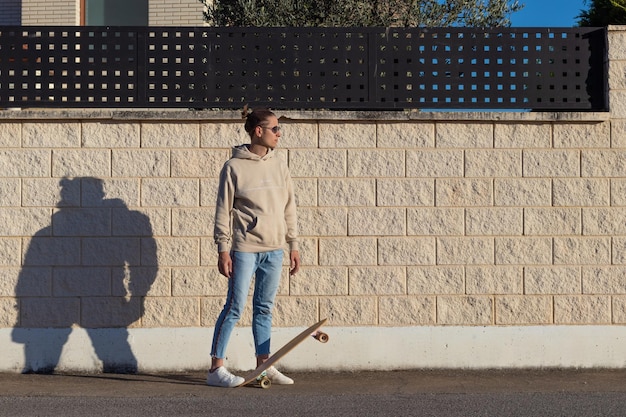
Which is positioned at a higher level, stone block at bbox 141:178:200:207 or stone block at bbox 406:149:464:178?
stone block at bbox 406:149:464:178

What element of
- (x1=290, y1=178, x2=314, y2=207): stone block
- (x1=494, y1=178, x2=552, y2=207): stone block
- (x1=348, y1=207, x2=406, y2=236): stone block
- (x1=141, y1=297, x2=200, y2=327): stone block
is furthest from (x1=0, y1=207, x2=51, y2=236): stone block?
(x1=494, y1=178, x2=552, y2=207): stone block

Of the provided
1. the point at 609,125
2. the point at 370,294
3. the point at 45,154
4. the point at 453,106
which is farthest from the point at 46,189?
the point at 609,125

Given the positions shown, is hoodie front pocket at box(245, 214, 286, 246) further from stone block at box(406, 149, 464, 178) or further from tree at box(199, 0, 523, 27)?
tree at box(199, 0, 523, 27)

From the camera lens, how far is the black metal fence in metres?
7.65

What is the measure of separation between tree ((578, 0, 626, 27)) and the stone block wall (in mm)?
11003

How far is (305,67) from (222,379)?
8.71ft

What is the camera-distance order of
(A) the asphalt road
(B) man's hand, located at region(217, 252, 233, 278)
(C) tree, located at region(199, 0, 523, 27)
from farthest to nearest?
(C) tree, located at region(199, 0, 523, 27)
(B) man's hand, located at region(217, 252, 233, 278)
(A) the asphalt road

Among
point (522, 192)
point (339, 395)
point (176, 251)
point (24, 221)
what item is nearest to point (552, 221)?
point (522, 192)

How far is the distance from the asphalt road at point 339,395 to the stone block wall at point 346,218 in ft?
1.56

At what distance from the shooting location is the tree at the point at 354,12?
13.7 m

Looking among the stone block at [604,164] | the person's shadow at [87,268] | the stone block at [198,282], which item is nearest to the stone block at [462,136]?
the stone block at [604,164]

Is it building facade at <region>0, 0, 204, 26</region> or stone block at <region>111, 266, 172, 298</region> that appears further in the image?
building facade at <region>0, 0, 204, 26</region>

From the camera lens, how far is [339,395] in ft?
20.8

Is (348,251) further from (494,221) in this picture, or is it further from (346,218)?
(494,221)
